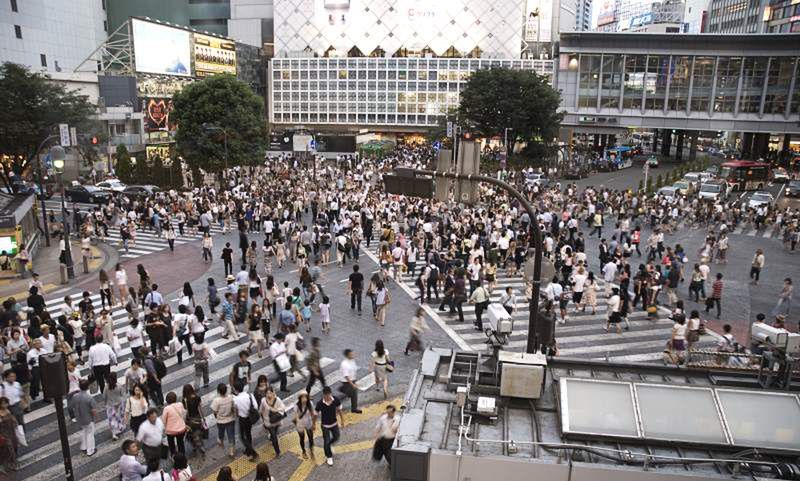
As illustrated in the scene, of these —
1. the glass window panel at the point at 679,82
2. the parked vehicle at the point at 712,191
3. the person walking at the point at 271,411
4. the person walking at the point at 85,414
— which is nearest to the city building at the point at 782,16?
the glass window panel at the point at 679,82

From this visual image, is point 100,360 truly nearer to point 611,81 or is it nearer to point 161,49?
point 161,49

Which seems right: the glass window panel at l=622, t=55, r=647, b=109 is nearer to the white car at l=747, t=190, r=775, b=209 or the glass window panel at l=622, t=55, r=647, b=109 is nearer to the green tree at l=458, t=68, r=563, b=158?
the green tree at l=458, t=68, r=563, b=158

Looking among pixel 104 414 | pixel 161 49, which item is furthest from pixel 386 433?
pixel 161 49

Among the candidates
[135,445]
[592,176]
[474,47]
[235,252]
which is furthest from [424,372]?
[474,47]

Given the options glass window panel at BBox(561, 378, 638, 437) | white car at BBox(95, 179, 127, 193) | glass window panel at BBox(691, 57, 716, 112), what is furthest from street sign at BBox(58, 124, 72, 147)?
glass window panel at BBox(691, 57, 716, 112)

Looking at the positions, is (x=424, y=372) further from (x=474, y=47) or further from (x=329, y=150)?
(x=474, y=47)

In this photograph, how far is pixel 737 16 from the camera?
107750 mm

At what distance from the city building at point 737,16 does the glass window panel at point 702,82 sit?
136 feet

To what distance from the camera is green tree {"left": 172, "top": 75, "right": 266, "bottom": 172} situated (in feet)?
129

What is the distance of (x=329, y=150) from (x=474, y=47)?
4129cm

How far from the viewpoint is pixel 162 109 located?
180 ft

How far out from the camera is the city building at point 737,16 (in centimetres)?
9750

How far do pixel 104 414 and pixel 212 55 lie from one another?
6259 cm

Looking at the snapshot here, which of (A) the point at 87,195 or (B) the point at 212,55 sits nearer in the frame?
(A) the point at 87,195
